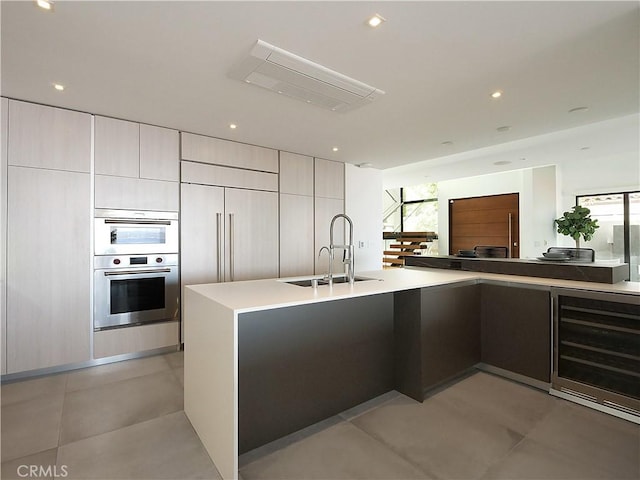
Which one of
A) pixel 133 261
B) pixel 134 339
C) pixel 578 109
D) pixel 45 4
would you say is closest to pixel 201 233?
pixel 133 261

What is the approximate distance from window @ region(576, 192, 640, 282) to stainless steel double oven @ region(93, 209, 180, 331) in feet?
24.1

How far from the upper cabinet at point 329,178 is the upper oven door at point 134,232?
2145mm

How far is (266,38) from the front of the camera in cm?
197

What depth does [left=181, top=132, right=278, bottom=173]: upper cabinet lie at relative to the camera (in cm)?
373

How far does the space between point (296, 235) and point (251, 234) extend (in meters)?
0.70

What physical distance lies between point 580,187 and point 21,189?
8395 millimetres

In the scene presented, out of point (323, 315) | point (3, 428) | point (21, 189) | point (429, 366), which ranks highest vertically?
point (21, 189)

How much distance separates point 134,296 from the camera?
3402mm

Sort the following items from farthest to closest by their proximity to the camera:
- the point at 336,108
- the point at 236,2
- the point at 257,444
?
the point at 336,108 < the point at 257,444 < the point at 236,2

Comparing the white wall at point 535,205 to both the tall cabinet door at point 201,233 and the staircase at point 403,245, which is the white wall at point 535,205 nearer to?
the staircase at point 403,245

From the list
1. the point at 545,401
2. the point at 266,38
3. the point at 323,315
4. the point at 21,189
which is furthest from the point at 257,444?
the point at 21,189

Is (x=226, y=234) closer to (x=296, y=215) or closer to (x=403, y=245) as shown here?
(x=296, y=215)

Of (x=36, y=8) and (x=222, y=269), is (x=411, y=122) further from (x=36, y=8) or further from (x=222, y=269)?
(x=36, y=8)

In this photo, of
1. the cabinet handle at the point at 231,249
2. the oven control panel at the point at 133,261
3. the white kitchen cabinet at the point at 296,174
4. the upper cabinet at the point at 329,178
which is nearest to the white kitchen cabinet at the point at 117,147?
the oven control panel at the point at 133,261
